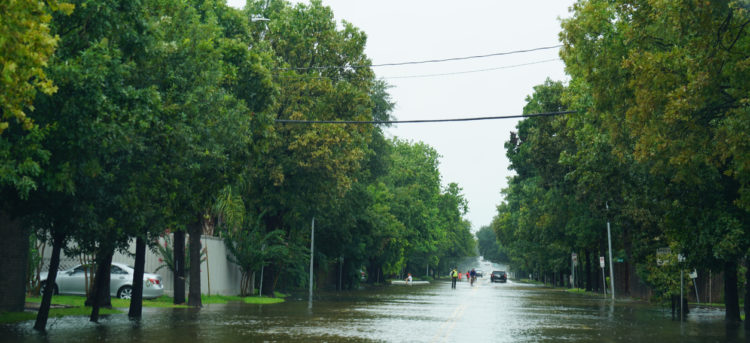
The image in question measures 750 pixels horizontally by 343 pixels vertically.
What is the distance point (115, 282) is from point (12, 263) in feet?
32.0

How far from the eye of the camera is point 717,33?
15516 mm

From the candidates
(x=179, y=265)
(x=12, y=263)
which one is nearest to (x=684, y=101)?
(x=12, y=263)

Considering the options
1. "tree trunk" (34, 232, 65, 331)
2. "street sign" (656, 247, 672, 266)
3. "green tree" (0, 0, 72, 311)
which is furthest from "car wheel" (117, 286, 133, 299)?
"street sign" (656, 247, 672, 266)

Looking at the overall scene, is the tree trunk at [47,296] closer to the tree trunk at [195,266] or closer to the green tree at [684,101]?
the tree trunk at [195,266]

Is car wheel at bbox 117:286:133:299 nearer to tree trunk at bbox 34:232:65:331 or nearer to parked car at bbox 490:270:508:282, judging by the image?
tree trunk at bbox 34:232:65:331

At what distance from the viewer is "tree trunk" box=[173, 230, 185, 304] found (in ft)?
93.4

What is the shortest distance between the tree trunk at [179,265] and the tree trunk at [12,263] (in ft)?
27.3

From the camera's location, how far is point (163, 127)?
1680cm

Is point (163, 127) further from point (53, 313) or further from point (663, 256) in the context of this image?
point (663, 256)

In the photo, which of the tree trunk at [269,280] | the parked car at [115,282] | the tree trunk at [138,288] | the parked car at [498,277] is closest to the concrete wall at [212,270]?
the tree trunk at [269,280]

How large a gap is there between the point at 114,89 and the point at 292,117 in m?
20.7

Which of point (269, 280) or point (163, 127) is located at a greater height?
point (163, 127)

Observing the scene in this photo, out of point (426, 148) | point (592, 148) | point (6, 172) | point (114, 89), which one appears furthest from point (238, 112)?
point (426, 148)

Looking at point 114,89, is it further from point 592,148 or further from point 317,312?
point 592,148
